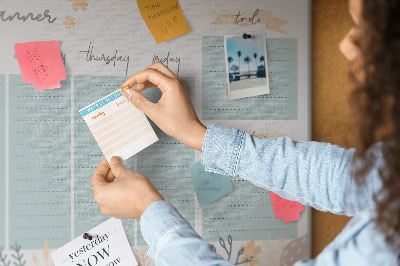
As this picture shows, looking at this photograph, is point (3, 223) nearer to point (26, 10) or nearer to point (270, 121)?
point (26, 10)

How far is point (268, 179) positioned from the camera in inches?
26.2

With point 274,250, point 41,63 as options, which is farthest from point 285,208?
point 41,63

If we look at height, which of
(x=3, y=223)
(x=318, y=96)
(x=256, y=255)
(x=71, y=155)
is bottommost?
(x=256, y=255)

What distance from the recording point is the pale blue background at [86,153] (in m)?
0.80

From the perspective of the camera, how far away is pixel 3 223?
31.1 inches

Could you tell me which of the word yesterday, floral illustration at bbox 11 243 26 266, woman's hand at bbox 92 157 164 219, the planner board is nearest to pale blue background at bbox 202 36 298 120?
the planner board

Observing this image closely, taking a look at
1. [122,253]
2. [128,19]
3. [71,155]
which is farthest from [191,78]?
[122,253]

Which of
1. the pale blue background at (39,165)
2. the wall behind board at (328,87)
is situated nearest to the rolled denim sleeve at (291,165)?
the wall behind board at (328,87)

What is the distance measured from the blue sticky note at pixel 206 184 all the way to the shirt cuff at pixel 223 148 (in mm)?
172

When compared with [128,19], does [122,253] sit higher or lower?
lower

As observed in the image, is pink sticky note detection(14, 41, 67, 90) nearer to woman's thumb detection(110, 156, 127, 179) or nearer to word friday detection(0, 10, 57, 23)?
word friday detection(0, 10, 57, 23)

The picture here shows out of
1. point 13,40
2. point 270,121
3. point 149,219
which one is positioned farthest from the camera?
point 270,121

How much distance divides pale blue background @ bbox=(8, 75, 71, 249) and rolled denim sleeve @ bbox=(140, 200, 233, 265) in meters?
0.33

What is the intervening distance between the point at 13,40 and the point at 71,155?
0.91 feet
